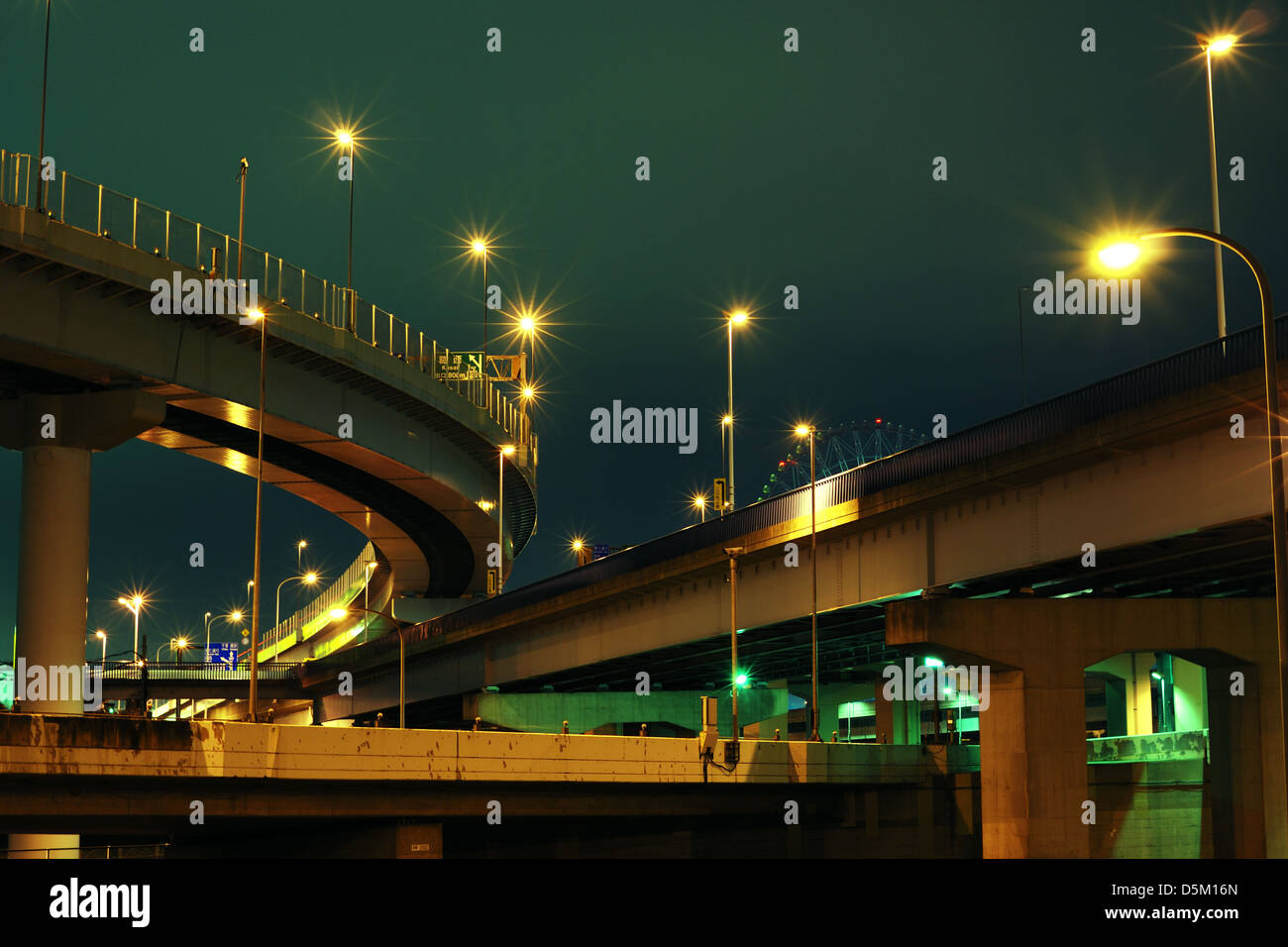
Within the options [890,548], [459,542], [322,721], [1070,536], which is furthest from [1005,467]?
[322,721]

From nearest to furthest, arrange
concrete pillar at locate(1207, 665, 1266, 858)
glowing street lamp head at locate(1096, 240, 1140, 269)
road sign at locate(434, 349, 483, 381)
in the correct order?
glowing street lamp head at locate(1096, 240, 1140, 269)
concrete pillar at locate(1207, 665, 1266, 858)
road sign at locate(434, 349, 483, 381)

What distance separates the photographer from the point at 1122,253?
70.2ft

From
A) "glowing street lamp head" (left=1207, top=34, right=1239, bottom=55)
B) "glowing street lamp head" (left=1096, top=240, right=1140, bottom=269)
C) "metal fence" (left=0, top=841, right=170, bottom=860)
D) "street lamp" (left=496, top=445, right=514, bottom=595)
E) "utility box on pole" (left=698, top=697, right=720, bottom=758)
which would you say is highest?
"glowing street lamp head" (left=1207, top=34, right=1239, bottom=55)

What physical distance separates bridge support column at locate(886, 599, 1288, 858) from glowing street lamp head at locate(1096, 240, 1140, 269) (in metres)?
22.6

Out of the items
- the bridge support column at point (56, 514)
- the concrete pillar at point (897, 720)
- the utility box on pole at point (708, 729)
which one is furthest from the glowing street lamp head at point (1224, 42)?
A: the concrete pillar at point (897, 720)

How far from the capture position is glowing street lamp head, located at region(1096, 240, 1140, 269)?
21359 mm

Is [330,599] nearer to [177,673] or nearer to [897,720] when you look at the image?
[177,673]

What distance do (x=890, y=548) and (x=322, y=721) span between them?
210 ft

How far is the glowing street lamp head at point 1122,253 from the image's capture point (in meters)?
21.4

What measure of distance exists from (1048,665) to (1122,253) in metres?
24.9

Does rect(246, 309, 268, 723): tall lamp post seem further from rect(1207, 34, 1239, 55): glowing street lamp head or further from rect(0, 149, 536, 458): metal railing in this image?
rect(1207, 34, 1239, 55): glowing street lamp head

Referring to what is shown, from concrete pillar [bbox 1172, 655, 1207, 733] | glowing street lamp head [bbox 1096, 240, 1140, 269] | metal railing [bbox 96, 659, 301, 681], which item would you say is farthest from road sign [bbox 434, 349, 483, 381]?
metal railing [bbox 96, 659, 301, 681]

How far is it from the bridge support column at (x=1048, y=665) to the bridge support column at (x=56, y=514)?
21.6 meters
